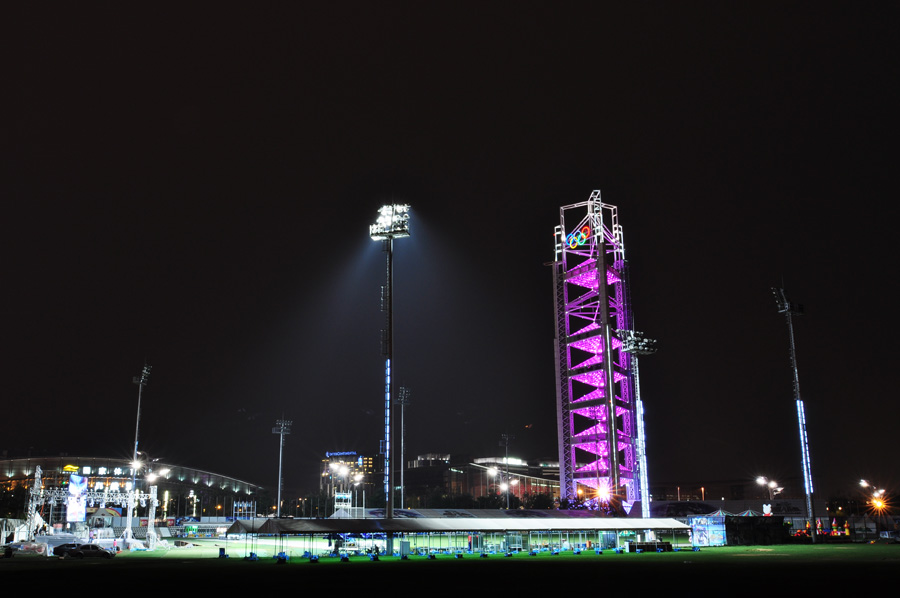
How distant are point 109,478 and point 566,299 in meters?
130

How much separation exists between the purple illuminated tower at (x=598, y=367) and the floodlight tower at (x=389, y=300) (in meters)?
44.7

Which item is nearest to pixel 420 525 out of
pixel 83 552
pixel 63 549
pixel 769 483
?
pixel 83 552

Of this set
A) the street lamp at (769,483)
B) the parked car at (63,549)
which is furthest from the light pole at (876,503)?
the parked car at (63,549)

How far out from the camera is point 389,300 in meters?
58.3

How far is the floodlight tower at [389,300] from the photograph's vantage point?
56.2m

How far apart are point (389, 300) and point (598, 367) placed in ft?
170

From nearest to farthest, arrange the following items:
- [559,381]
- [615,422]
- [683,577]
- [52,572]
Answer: [683,577] < [52,572] < [615,422] < [559,381]

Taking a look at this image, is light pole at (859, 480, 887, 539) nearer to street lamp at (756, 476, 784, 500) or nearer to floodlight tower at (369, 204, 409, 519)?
street lamp at (756, 476, 784, 500)

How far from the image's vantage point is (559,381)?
107688mm

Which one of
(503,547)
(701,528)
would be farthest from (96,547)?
(701,528)

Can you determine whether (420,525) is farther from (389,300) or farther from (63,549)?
(63,549)

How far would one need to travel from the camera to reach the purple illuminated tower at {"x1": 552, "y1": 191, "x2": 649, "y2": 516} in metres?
99.8

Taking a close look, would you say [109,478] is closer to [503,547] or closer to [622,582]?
[503,547]

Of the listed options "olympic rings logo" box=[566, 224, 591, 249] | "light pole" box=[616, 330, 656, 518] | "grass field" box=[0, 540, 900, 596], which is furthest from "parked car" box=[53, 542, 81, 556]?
"olympic rings logo" box=[566, 224, 591, 249]
